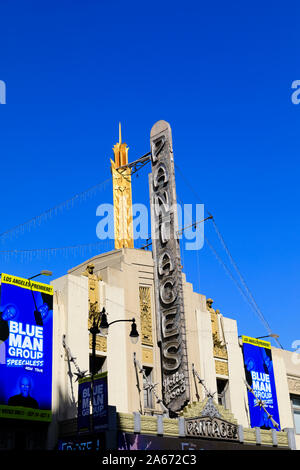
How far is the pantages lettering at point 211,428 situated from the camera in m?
33.1

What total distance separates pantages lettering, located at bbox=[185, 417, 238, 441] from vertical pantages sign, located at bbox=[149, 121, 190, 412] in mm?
1411

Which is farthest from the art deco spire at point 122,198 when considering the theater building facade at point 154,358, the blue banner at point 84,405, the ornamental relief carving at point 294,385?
the ornamental relief carving at point 294,385

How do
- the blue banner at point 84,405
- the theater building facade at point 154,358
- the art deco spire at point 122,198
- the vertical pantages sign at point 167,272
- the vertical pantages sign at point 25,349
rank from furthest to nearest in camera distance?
the art deco spire at point 122,198 < the vertical pantages sign at point 167,272 < the theater building facade at point 154,358 < the vertical pantages sign at point 25,349 < the blue banner at point 84,405

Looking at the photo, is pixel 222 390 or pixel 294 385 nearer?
pixel 222 390

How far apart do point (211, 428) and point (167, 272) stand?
917 cm

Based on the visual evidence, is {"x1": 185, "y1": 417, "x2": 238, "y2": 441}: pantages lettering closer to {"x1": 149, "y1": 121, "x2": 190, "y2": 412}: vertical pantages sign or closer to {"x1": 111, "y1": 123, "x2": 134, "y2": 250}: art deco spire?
{"x1": 149, "y1": 121, "x2": 190, "y2": 412}: vertical pantages sign

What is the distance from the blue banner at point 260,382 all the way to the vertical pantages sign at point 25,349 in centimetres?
1634

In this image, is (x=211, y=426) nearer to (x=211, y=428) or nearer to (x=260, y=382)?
(x=211, y=428)

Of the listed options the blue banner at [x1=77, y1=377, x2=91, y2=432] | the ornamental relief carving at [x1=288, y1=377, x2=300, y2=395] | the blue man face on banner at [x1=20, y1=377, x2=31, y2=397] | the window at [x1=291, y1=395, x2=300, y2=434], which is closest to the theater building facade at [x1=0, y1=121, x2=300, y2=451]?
the blue banner at [x1=77, y1=377, x2=91, y2=432]

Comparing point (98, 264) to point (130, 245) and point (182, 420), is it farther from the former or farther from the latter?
point (182, 420)

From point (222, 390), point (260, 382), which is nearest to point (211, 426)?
point (222, 390)

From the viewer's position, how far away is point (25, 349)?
30.4 meters

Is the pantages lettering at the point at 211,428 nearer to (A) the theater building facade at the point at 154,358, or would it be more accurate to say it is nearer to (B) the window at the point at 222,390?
(A) the theater building facade at the point at 154,358

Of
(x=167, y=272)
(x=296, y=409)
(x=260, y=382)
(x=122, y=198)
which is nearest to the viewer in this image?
(x=167, y=272)
